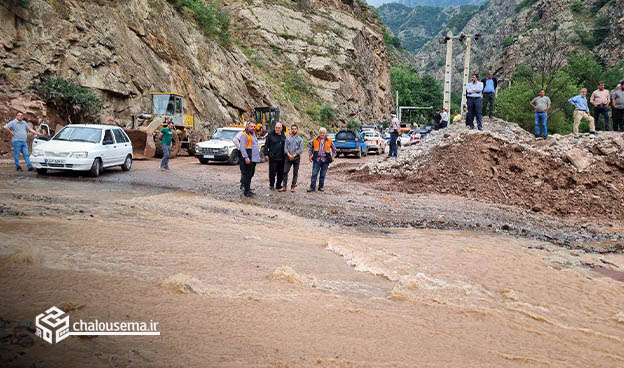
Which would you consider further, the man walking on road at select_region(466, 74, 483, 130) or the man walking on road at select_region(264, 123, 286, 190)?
the man walking on road at select_region(466, 74, 483, 130)

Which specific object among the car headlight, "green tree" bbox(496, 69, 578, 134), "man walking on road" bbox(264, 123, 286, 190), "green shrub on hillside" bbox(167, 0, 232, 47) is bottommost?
the car headlight

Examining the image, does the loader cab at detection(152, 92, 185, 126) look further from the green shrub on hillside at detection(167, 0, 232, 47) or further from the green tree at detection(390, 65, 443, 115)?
the green tree at detection(390, 65, 443, 115)

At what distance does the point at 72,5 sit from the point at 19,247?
76.7 ft

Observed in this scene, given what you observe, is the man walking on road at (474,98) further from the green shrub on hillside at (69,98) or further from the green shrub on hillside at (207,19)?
the green shrub on hillside at (207,19)

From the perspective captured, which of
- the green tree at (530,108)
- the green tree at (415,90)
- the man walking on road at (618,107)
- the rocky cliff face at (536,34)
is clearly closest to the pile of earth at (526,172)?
the man walking on road at (618,107)

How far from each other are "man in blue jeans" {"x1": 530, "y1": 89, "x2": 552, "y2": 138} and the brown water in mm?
9461

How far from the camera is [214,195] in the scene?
11.1m

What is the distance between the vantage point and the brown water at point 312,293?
3.34 m

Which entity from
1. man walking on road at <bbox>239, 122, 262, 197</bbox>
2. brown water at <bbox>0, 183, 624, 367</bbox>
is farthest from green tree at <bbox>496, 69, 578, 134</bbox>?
brown water at <bbox>0, 183, 624, 367</bbox>

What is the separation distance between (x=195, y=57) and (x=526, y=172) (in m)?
25.5

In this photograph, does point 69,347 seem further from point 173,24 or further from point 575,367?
point 173,24

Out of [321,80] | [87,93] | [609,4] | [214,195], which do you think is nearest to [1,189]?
[214,195]

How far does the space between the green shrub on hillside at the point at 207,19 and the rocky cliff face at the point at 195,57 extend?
814 millimetres

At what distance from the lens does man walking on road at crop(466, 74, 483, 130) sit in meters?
14.6
